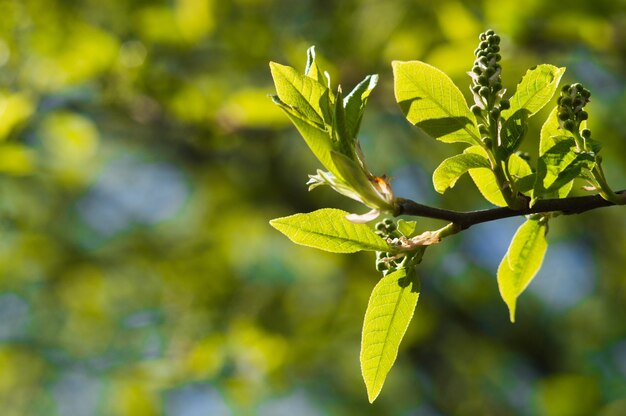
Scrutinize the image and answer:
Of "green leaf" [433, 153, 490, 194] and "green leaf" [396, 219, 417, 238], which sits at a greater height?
"green leaf" [433, 153, 490, 194]

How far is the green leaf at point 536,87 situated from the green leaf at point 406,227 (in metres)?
0.24

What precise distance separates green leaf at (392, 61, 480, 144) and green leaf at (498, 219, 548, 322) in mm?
185

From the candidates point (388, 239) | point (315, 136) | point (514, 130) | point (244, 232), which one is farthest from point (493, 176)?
point (244, 232)

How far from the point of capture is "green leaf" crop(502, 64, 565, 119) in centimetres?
134

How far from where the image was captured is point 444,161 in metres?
1.34

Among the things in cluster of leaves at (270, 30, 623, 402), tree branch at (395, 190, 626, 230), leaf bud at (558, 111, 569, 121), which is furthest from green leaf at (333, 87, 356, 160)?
leaf bud at (558, 111, 569, 121)

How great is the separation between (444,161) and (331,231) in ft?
0.73

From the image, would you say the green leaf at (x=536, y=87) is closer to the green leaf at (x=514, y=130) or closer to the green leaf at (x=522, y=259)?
the green leaf at (x=514, y=130)

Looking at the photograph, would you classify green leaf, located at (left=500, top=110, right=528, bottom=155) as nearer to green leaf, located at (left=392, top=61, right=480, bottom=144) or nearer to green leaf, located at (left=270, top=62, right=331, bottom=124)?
green leaf, located at (left=392, top=61, right=480, bottom=144)

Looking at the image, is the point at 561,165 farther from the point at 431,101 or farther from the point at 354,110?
the point at 354,110

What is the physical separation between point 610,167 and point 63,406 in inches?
202

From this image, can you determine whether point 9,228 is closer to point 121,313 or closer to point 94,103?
point 94,103

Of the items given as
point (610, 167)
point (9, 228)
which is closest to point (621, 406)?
point (610, 167)

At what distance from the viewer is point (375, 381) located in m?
1.40
